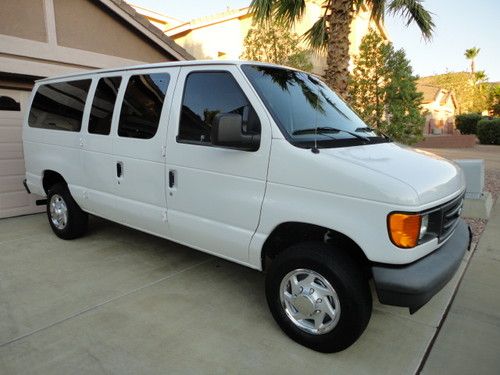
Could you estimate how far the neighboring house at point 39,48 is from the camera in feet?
20.4

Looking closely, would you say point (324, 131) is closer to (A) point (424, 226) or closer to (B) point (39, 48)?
(A) point (424, 226)

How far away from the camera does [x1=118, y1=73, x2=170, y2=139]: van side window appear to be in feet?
12.2

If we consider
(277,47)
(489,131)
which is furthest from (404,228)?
(489,131)

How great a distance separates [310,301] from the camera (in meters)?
2.83

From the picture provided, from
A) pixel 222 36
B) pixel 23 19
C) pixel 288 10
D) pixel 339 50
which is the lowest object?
pixel 339 50

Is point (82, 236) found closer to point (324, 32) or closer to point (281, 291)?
point (281, 291)

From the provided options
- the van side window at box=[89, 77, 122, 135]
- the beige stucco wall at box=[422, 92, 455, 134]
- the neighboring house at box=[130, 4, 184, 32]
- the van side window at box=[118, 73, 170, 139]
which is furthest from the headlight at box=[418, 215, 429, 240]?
the beige stucco wall at box=[422, 92, 455, 134]

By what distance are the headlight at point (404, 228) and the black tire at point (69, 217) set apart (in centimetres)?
397

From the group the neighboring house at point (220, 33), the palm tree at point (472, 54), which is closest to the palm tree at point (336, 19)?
the neighboring house at point (220, 33)

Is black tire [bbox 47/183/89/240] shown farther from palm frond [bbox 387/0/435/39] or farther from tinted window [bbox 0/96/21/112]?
palm frond [bbox 387/0/435/39]

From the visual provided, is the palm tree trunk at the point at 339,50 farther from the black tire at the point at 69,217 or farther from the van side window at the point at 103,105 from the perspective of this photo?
the black tire at the point at 69,217

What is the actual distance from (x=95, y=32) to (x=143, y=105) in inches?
173

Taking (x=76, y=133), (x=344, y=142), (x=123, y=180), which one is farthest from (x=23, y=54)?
(x=344, y=142)

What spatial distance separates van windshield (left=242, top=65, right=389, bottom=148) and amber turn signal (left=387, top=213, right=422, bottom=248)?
0.80m
